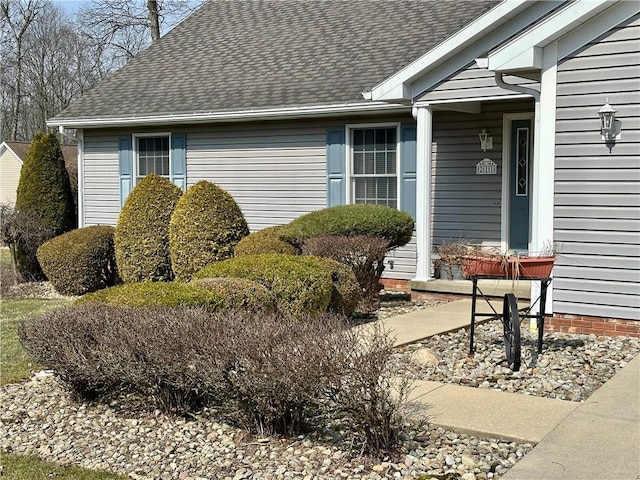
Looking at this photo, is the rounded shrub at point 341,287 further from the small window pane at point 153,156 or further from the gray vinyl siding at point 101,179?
the gray vinyl siding at point 101,179

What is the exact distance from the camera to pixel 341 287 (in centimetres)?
857

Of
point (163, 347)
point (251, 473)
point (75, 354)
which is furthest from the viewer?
point (75, 354)

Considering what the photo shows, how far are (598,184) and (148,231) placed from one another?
6.51 meters

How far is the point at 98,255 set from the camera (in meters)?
12.4

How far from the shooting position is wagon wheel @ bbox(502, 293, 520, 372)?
605 centimetres

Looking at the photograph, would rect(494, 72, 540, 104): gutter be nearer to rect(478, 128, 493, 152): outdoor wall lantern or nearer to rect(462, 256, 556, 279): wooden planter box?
rect(478, 128, 493, 152): outdoor wall lantern

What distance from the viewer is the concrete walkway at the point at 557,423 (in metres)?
4.10

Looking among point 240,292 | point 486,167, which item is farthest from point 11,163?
point 240,292

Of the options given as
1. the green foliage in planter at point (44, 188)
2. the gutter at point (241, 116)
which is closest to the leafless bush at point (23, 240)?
the green foliage in planter at point (44, 188)

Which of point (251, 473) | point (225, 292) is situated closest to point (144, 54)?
point (225, 292)

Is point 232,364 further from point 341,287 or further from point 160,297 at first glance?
point 341,287

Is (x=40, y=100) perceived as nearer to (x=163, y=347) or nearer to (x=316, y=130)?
(x=316, y=130)

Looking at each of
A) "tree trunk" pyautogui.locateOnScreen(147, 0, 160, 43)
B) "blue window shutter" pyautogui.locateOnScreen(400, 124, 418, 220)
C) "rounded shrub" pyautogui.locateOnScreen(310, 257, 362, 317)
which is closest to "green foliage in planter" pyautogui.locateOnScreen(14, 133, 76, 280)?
"blue window shutter" pyautogui.locateOnScreen(400, 124, 418, 220)

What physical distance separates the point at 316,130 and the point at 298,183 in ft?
3.17
